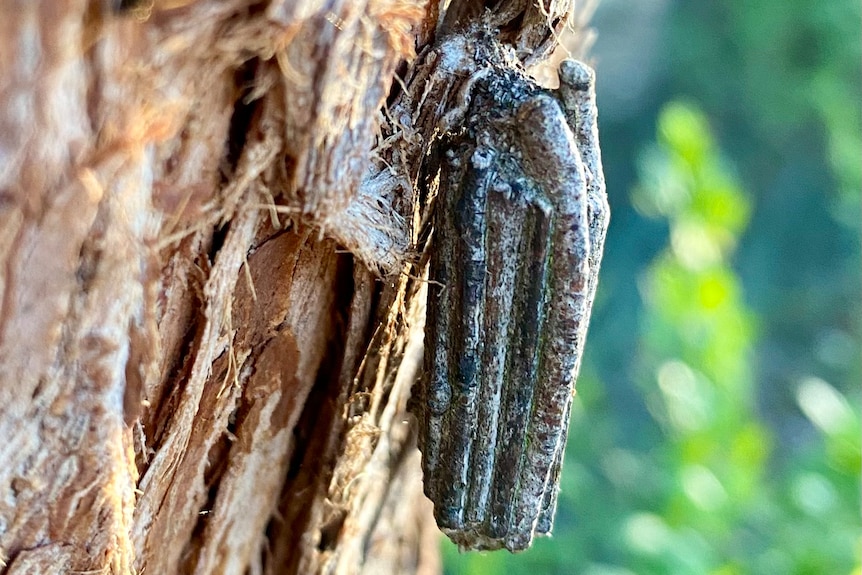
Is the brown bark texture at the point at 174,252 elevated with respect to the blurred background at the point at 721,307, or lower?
Answer: lower

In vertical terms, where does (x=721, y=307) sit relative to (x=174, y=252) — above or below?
above

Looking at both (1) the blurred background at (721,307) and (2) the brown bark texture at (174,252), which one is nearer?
(2) the brown bark texture at (174,252)

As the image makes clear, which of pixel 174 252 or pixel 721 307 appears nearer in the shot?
pixel 174 252

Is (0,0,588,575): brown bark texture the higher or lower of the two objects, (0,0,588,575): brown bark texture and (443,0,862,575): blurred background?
the lower

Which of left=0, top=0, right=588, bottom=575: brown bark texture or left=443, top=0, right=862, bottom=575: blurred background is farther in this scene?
left=443, top=0, right=862, bottom=575: blurred background
